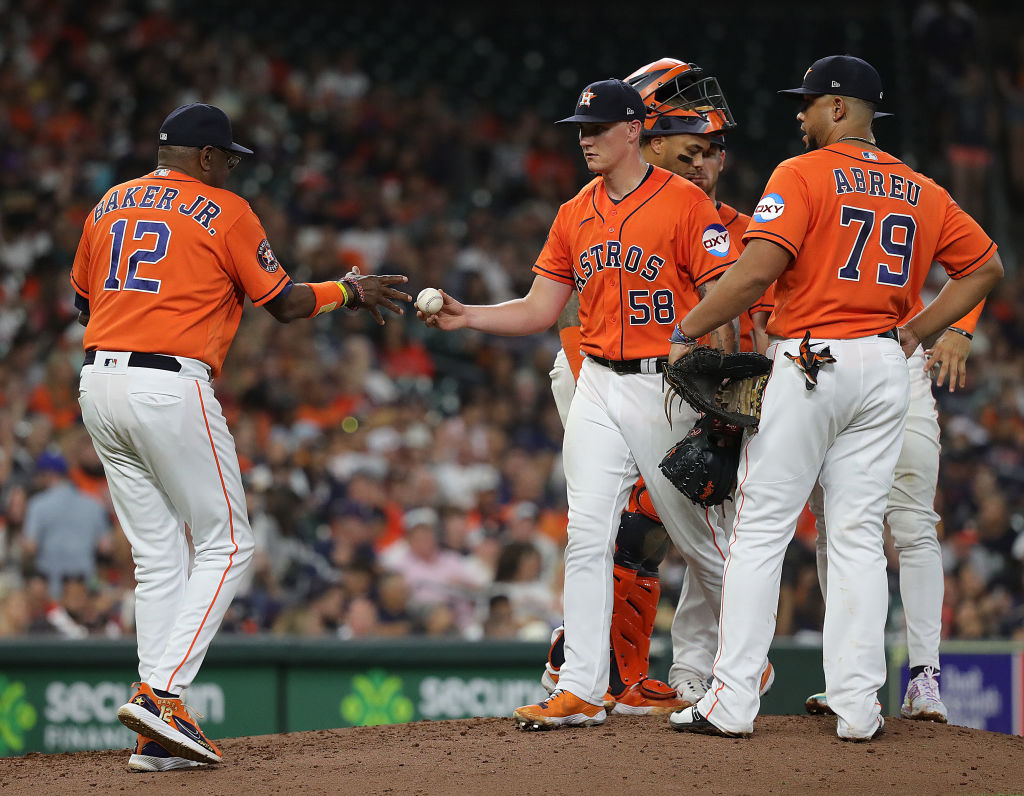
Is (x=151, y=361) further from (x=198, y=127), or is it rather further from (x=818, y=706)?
(x=818, y=706)

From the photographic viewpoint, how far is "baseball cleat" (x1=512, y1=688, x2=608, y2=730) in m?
4.53

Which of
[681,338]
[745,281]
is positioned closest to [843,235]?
[745,281]

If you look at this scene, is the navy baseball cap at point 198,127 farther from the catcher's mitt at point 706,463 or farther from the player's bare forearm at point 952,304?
the player's bare forearm at point 952,304

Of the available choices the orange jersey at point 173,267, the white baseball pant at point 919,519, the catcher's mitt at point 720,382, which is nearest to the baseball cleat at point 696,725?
the white baseball pant at point 919,519

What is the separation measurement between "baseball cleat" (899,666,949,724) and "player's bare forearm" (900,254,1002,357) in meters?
1.28

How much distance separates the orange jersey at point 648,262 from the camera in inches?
179

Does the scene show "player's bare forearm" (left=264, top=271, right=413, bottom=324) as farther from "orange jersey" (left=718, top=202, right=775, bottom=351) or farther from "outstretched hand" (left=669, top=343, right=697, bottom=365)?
"orange jersey" (left=718, top=202, right=775, bottom=351)

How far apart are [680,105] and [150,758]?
3086 millimetres

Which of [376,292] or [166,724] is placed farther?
[376,292]

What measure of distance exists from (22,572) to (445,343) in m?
A: 4.69

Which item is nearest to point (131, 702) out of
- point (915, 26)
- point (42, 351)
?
point (42, 351)

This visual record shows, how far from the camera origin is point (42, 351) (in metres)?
10.3

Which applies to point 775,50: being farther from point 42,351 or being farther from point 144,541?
point 144,541

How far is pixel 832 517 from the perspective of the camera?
4324mm
